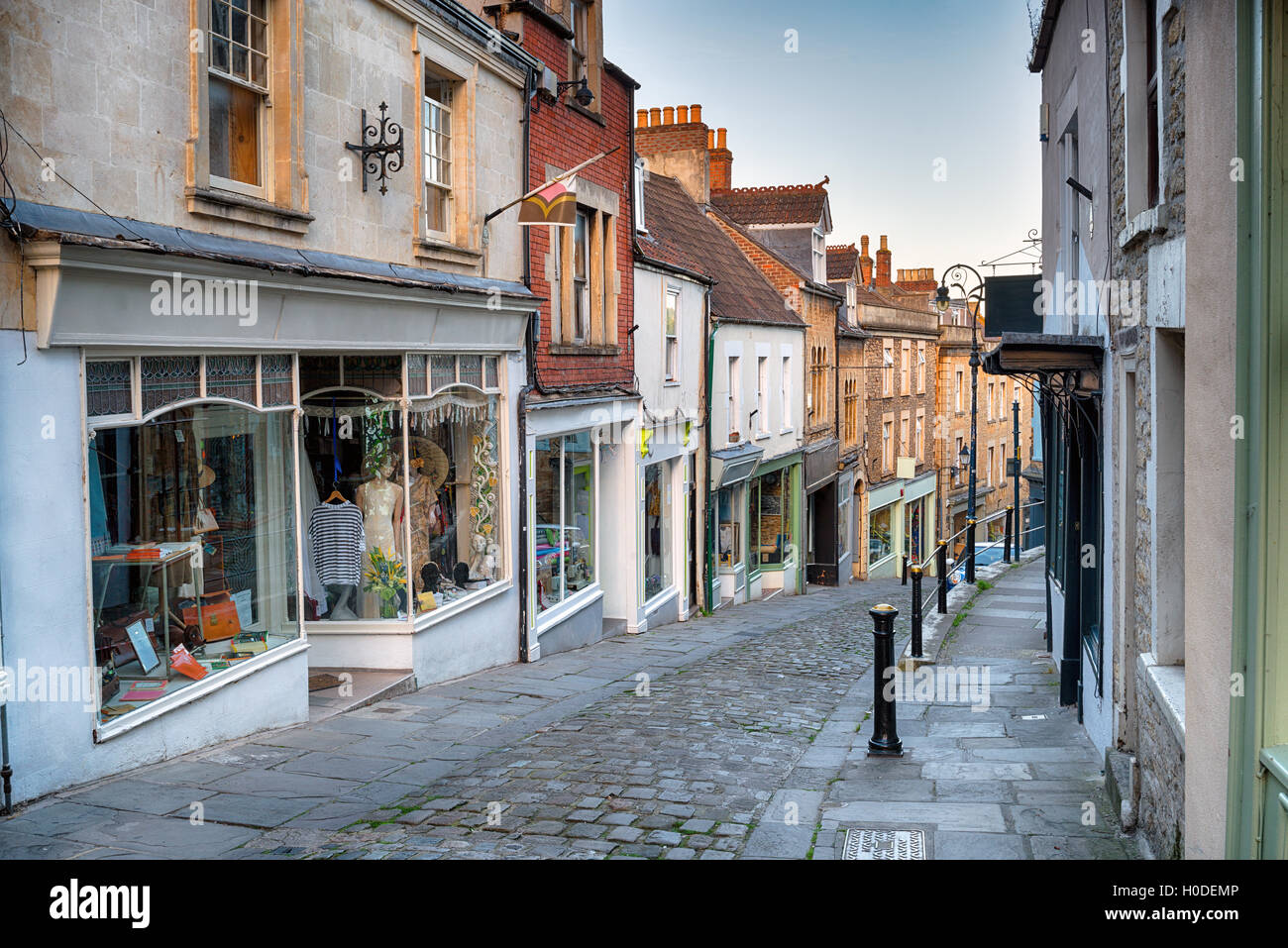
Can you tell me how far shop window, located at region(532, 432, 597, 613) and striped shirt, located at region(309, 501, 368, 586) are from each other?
10.0 ft

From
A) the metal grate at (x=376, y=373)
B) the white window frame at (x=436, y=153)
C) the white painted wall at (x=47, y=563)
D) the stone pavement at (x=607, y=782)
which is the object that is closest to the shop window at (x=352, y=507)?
the metal grate at (x=376, y=373)

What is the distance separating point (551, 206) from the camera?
468 inches

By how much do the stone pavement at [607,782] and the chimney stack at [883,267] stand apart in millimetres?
36068

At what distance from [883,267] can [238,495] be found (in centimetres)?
4094

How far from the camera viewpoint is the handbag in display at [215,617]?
8.06m

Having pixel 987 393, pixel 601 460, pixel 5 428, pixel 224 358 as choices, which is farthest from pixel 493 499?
pixel 987 393

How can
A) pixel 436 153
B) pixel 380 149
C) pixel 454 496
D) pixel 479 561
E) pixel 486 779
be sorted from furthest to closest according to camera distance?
1. pixel 479 561
2. pixel 454 496
3. pixel 436 153
4. pixel 380 149
5. pixel 486 779

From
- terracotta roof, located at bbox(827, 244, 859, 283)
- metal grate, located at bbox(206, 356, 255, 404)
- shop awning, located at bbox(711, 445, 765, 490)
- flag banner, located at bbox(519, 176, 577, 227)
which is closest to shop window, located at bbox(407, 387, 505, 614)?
flag banner, located at bbox(519, 176, 577, 227)

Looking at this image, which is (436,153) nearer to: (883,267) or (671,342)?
(671,342)

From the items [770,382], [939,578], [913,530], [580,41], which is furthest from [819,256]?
[580,41]

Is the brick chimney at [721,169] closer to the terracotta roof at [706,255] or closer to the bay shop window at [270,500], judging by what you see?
the terracotta roof at [706,255]

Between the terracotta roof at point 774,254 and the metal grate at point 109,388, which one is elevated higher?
the terracotta roof at point 774,254

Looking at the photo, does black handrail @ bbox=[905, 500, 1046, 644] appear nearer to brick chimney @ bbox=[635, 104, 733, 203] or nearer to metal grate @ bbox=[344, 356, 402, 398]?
metal grate @ bbox=[344, 356, 402, 398]

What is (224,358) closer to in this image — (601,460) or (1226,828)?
(1226,828)
